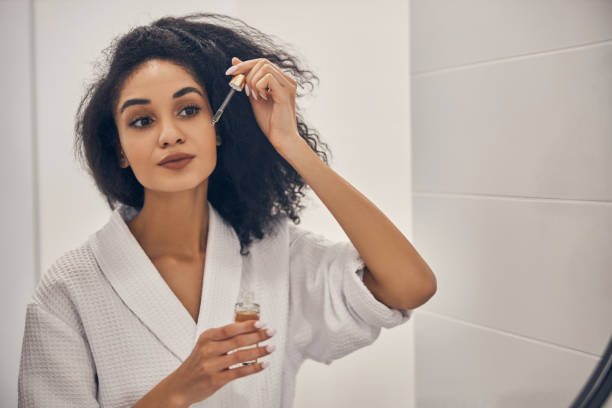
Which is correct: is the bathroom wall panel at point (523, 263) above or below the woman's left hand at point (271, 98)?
below

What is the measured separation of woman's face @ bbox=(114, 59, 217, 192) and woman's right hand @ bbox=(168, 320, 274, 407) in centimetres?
24

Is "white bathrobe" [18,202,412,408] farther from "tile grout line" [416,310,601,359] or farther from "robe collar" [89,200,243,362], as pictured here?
"tile grout line" [416,310,601,359]

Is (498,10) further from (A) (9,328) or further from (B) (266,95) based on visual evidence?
(A) (9,328)

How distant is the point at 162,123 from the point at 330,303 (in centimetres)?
39

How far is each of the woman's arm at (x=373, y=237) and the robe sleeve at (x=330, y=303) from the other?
36mm

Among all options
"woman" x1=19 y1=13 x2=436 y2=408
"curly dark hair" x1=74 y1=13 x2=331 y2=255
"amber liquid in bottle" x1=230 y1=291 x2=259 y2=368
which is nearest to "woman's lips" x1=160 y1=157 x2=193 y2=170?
"woman" x1=19 y1=13 x2=436 y2=408

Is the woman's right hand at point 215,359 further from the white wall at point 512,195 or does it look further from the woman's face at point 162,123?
the white wall at point 512,195

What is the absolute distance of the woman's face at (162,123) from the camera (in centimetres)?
92

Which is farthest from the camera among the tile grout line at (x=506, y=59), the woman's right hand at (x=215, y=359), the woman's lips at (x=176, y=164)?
the tile grout line at (x=506, y=59)

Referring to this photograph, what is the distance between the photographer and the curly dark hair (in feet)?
3.11

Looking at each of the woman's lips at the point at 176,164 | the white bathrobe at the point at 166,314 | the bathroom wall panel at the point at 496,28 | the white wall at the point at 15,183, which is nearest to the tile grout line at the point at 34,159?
the white wall at the point at 15,183

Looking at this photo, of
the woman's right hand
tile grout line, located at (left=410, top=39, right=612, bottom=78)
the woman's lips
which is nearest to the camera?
the woman's right hand

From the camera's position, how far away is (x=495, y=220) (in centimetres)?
135

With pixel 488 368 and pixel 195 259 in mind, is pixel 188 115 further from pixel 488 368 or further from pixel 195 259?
pixel 488 368
